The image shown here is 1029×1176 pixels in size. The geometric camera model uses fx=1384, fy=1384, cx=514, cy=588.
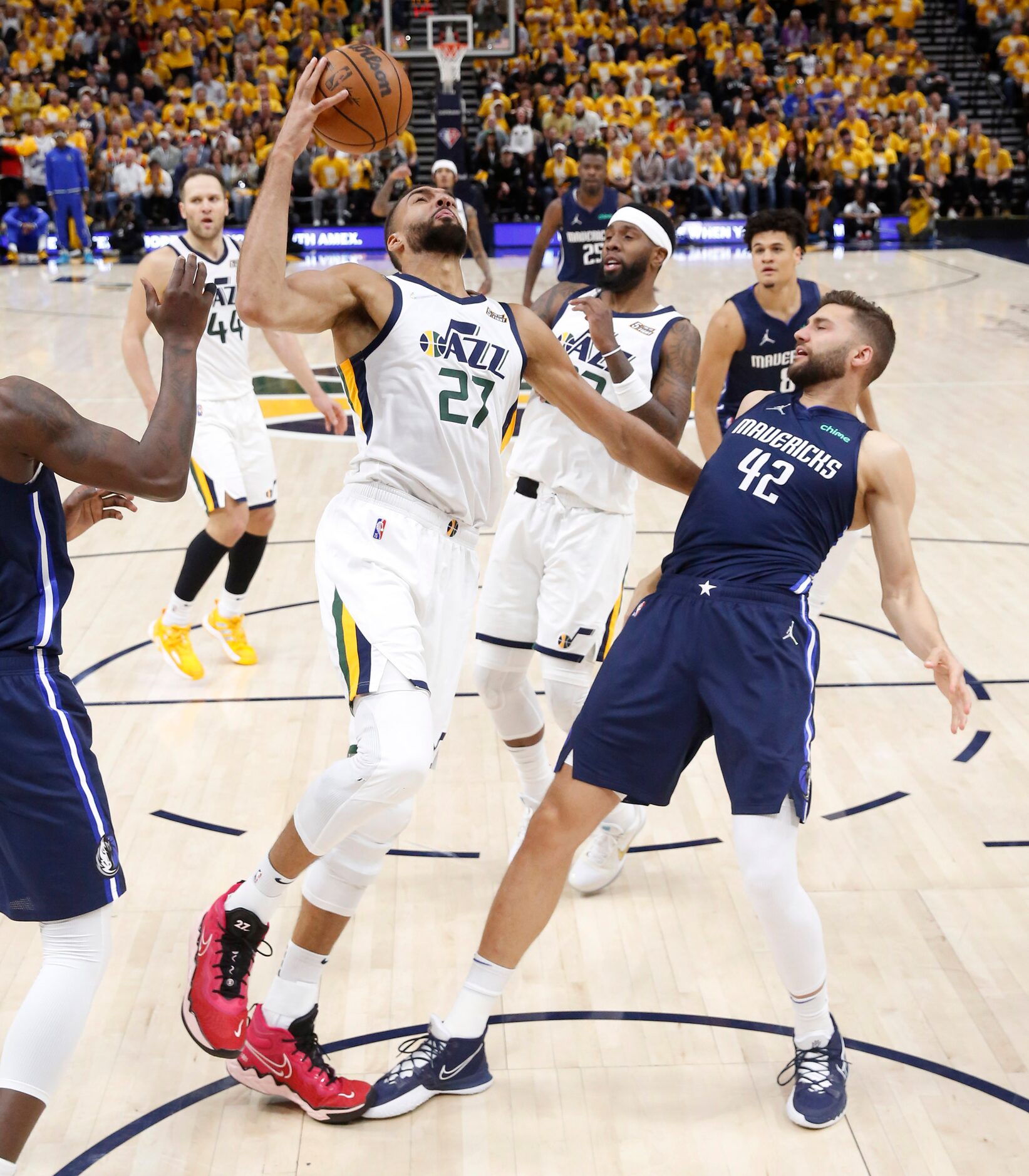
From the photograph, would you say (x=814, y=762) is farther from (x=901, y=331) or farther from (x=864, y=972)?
(x=901, y=331)

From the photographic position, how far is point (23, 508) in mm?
2830

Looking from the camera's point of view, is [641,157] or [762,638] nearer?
[762,638]

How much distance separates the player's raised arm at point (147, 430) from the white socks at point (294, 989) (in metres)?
1.22

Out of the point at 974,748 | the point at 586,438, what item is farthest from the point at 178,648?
the point at 974,748

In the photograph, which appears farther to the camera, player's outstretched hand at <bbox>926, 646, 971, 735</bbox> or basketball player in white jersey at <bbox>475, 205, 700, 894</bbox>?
basketball player in white jersey at <bbox>475, 205, 700, 894</bbox>

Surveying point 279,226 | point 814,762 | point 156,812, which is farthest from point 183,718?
point 279,226

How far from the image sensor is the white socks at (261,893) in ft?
11.2

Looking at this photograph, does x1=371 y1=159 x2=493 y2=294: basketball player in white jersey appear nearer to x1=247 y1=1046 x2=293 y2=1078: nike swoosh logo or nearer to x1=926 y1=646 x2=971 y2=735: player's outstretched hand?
x1=926 y1=646 x2=971 y2=735: player's outstretched hand

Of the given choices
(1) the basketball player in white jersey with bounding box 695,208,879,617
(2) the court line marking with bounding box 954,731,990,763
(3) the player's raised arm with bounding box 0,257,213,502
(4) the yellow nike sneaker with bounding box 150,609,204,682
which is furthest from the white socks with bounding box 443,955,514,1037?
(4) the yellow nike sneaker with bounding box 150,609,204,682

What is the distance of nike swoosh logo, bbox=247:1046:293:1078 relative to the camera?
3.35 meters

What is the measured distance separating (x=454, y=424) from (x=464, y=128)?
21516 millimetres

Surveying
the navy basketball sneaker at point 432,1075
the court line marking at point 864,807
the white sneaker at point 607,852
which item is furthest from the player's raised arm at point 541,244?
the navy basketball sneaker at point 432,1075

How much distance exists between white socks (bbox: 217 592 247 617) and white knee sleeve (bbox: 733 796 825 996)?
3.65 meters

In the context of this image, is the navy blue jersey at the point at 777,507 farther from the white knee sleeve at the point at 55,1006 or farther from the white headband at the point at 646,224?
the white knee sleeve at the point at 55,1006
